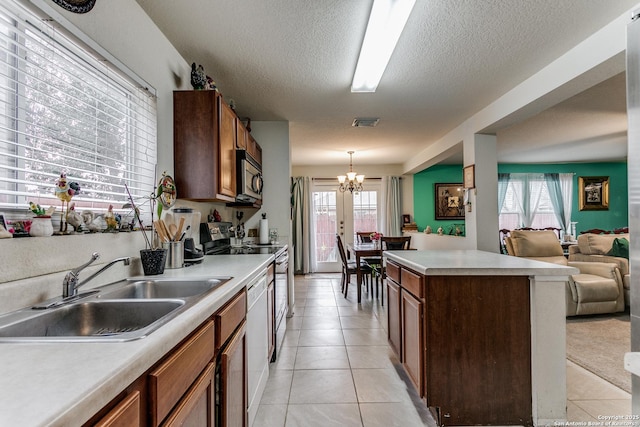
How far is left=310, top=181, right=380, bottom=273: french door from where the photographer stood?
22.2 ft

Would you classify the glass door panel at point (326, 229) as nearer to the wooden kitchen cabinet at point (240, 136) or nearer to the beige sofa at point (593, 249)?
the wooden kitchen cabinet at point (240, 136)

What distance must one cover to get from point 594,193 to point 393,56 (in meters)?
7.18

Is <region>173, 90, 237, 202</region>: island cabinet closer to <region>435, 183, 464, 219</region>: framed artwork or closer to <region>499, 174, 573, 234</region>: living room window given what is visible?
<region>435, 183, 464, 219</region>: framed artwork

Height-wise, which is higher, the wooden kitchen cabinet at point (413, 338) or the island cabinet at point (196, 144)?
the island cabinet at point (196, 144)

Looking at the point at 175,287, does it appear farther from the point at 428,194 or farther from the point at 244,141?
the point at 428,194

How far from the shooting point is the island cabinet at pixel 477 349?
1.70 metres

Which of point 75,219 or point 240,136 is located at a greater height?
point 240,136

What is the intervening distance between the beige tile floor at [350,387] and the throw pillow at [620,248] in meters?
2.44

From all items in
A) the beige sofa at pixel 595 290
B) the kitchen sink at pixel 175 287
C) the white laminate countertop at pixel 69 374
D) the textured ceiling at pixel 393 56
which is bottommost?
the beige sofa at pixel 595 290

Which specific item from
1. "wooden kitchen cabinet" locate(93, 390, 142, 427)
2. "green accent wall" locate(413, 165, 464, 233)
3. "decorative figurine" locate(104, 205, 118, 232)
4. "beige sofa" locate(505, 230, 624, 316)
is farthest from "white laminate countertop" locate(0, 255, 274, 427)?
"green accent wall" locate(413, 165, 464, 233)

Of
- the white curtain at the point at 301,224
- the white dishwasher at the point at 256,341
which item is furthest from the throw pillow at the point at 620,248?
the white curtain at the point at 301,224

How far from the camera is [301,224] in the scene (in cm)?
660

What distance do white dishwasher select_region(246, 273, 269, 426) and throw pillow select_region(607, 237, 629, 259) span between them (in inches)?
176

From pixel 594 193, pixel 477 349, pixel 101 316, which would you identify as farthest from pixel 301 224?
pixel 594 193
